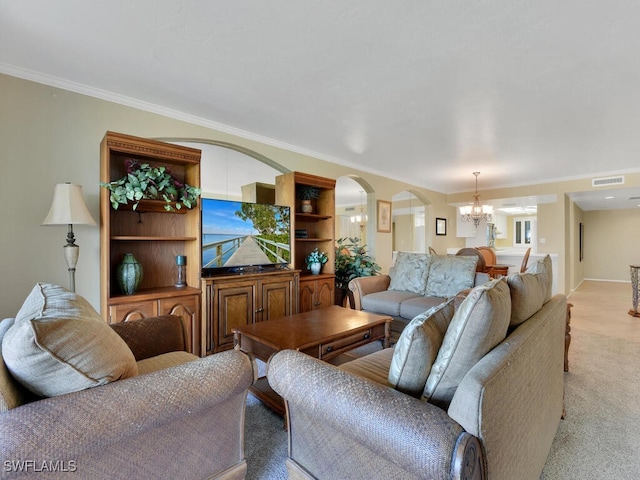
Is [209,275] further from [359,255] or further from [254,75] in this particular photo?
[359,255]

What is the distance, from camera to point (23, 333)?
2.78 feet

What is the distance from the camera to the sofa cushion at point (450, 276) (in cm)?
360

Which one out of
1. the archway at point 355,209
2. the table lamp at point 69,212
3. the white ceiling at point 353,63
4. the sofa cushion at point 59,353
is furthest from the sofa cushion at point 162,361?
the archway at point 355,209

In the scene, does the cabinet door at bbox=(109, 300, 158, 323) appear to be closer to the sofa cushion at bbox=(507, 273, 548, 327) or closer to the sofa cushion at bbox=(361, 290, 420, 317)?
the sofa cushion at bbox=(361, 290, 420, 317)

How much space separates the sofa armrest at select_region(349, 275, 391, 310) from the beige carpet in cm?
202

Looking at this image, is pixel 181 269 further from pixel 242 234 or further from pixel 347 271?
pixel 347 271

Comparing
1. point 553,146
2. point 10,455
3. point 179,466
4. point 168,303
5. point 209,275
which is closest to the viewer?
point 10,455

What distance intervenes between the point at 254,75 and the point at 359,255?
3050mm

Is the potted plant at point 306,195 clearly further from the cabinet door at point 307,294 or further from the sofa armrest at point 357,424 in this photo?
the sofa armrest at point 357,424

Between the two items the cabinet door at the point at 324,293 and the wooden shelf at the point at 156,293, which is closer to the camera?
the wooden shelf at the point at 156,293

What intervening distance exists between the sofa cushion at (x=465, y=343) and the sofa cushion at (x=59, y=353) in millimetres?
1081

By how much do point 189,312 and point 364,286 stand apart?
2.08 metres

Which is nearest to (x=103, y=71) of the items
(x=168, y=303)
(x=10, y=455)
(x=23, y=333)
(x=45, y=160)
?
(x=45, y=160)

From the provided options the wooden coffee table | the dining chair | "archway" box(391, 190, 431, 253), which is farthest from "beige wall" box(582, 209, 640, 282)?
the wooden coffee table
